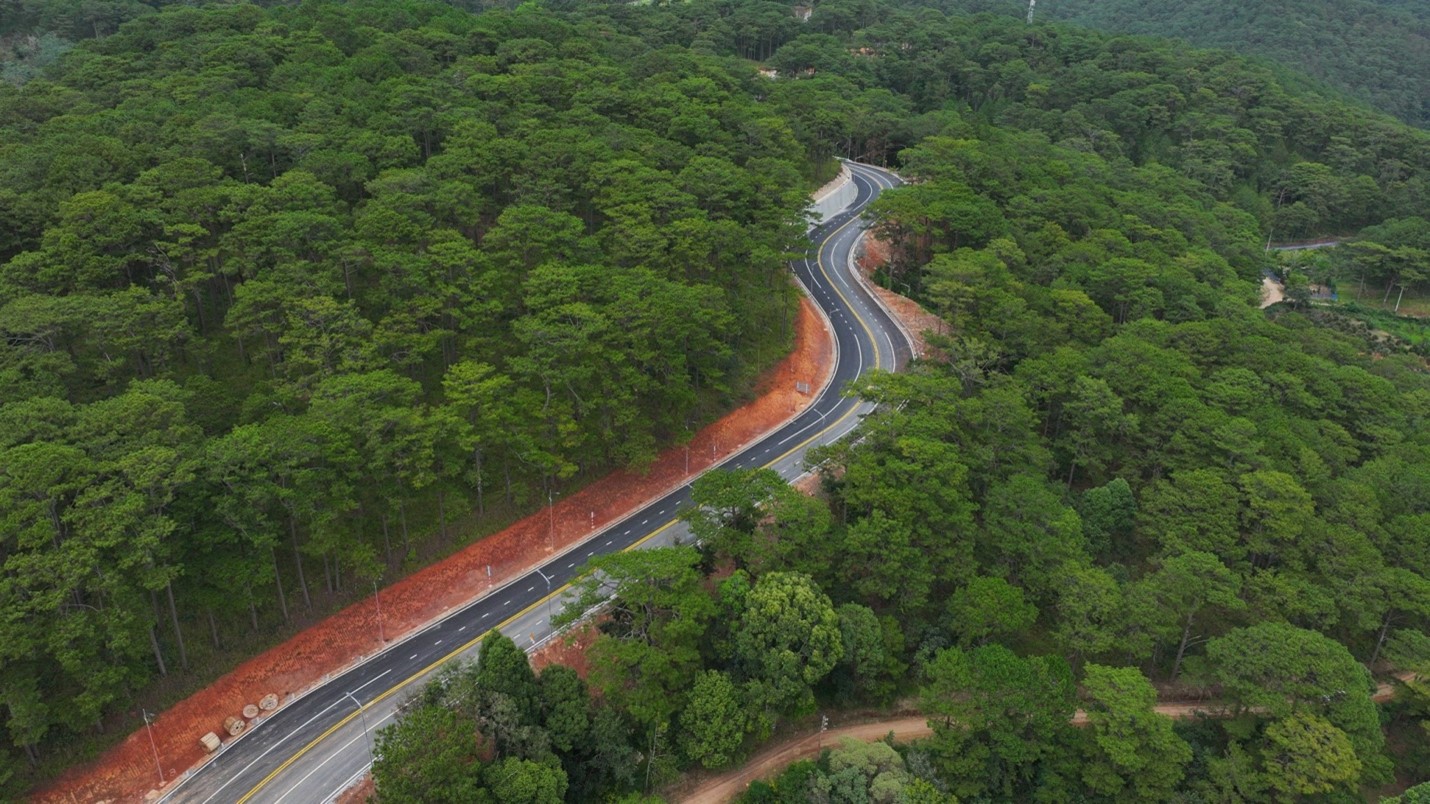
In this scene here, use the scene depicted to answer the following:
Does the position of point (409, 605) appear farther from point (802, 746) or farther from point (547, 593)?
point (802, 746)

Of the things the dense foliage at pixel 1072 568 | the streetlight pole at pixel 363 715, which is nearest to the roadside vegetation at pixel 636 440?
the dense foliage at pixel 1072 568

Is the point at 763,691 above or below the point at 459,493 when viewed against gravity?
below

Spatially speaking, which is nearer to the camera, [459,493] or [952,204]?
[459,493]

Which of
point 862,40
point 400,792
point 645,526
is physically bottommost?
point 645,526

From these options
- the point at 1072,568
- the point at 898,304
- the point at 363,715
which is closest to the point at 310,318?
the point at 363,715

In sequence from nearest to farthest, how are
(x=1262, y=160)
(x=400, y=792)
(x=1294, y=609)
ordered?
(x=400, y=792) → (x=1294, y=609) → (x=1262, y=160)

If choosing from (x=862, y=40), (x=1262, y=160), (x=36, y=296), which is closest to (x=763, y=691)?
(x=36, y=296)

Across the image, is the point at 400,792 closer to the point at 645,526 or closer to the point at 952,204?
the point at 645,526
